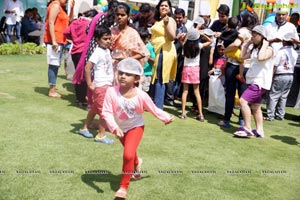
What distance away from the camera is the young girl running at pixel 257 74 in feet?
18.7

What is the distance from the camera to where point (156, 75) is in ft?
21.6

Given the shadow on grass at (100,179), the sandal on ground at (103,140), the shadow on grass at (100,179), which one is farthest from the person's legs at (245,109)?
the shadow on grass at (100,179)

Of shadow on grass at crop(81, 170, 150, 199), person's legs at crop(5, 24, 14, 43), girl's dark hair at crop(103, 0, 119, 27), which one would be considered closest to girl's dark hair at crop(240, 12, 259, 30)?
girl's dark hair at crop(103, 0, 119, 27)

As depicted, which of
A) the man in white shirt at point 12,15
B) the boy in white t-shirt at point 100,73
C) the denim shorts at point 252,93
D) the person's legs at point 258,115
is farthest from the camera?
the man in white shirt at point 12,15

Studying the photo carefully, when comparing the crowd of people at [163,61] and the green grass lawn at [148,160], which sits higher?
the crowd of people at [163,61]

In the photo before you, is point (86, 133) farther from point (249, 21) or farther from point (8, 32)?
point (8, 32)

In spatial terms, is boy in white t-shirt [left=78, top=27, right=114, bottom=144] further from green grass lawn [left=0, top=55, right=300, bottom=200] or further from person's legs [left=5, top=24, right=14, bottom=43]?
person's legs [left=5, top=24, right=14, bottom=43]

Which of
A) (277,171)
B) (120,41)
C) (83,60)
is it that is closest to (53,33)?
(83,60)

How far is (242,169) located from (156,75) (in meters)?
2.46

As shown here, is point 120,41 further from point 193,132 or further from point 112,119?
point 112,119

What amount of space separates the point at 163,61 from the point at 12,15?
348 inches

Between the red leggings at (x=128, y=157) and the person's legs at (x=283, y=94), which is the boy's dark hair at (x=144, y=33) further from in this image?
the red leggings at (x=128, y=157)

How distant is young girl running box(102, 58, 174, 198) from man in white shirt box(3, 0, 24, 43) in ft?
36.3

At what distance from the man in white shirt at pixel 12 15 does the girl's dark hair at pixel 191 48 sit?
8837mm
